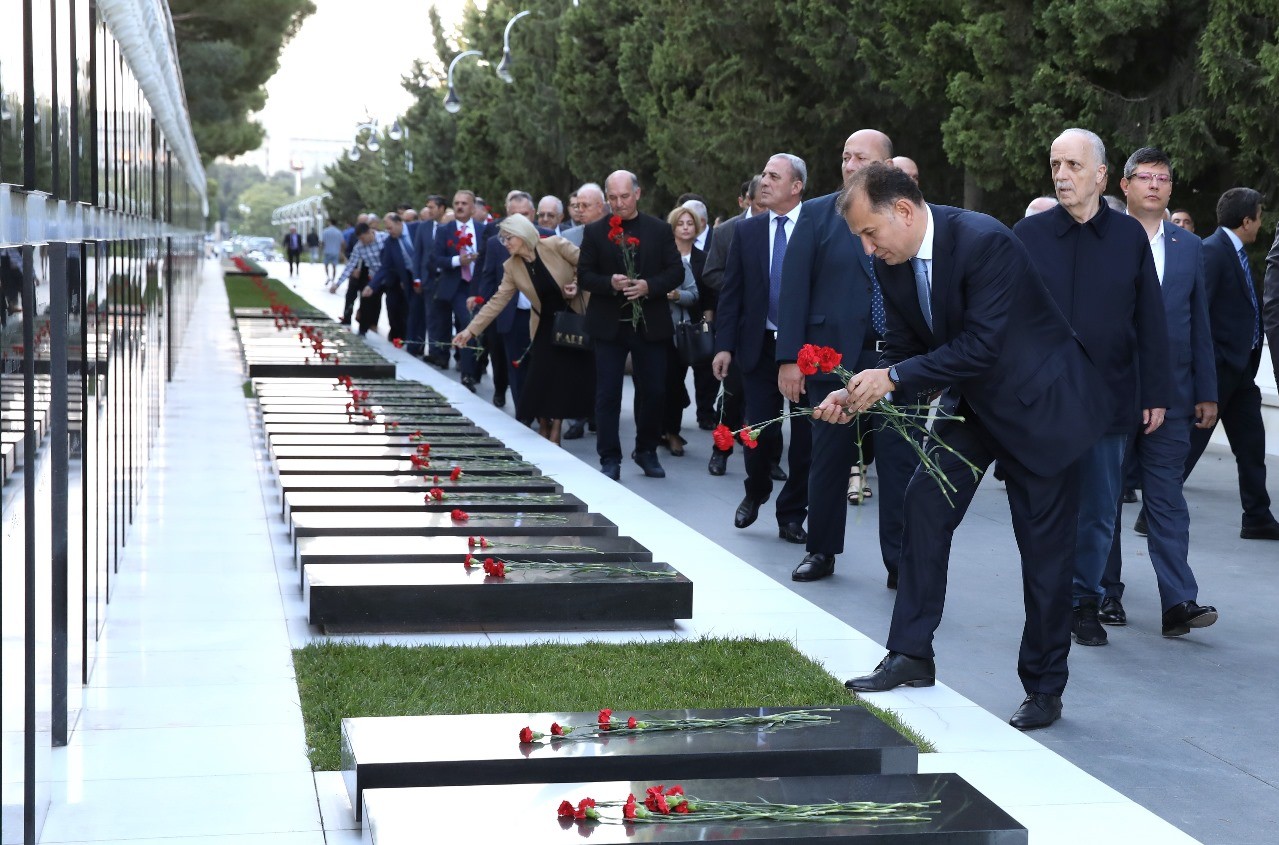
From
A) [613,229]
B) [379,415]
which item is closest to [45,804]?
[613,229]

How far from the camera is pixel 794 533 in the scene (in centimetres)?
956

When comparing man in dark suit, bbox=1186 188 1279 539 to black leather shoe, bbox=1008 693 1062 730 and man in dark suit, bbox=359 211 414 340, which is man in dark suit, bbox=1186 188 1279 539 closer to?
black leather shoe, bbox=1008 693 1062 730

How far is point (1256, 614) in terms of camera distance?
790 centimetres

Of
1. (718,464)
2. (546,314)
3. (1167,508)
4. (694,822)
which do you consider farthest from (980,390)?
(546,314)

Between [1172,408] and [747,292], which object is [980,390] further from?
[747,292]

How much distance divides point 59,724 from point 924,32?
15.7 metres

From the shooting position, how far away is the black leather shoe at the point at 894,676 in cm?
611

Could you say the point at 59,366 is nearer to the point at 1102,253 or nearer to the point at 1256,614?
the point at 1102,253

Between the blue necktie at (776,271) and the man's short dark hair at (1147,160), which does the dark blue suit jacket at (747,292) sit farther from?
the man's short dark hair at (1147,160)

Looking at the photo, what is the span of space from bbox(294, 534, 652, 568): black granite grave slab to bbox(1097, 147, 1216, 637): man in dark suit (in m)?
2.22

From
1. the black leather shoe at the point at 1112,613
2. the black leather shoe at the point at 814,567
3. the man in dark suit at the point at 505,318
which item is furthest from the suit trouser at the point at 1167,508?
the man in dark suit at the point at 505,318

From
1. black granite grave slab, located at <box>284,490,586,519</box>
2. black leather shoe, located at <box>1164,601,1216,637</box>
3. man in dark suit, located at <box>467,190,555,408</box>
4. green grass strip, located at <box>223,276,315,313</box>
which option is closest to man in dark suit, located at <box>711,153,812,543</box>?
black granite grave slab, located at <box>284,490,586,519</box>

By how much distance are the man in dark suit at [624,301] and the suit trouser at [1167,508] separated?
4.48 metres

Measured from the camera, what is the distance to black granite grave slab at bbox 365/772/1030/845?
13.6ft
